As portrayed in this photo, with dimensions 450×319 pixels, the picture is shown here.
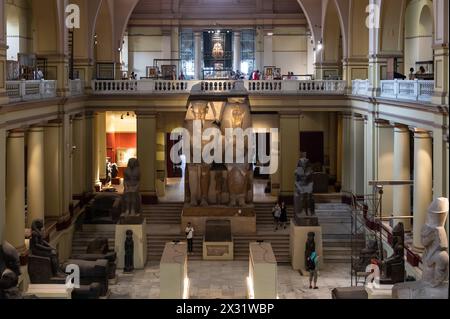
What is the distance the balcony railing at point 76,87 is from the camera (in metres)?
30.5

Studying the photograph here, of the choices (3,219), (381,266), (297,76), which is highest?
(297,76)

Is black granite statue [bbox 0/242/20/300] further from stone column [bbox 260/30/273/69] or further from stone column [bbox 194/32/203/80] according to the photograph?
stone column [bbox 260/30/273/69]

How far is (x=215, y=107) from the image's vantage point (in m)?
30.5

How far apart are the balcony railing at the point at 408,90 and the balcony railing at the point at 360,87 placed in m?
2.12

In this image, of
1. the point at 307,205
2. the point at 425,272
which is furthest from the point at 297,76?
the point at 425,272

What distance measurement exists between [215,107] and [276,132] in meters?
8.60

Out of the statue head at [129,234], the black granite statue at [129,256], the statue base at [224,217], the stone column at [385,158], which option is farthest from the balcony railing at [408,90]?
the black granite statue at [129,256]

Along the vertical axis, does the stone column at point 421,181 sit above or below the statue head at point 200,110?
below

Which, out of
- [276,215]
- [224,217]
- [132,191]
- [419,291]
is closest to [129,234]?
[132,191]

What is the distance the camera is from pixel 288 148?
34469mm

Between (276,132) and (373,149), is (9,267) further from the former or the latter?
(276,132)

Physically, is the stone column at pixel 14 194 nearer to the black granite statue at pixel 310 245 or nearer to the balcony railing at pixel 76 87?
the balcony railing at pixel 76 87

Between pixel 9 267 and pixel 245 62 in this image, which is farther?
pixel 245 62
